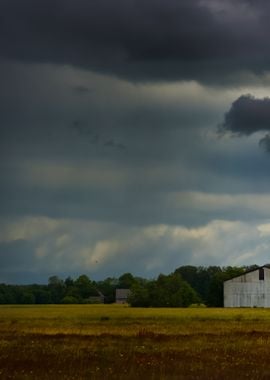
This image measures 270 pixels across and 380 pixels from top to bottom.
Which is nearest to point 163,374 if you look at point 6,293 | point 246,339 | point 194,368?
point 194,368

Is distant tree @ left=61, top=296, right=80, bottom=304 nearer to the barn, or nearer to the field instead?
the barn

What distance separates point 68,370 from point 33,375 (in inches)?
77.6

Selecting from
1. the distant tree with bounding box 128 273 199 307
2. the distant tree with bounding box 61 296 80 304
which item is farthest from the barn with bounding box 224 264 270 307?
the distant tree with bounding box 61 296 80 304

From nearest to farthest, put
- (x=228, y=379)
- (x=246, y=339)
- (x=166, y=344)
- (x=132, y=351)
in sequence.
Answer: (x=228, y=379) → (x=132, y=351) → (x=166, y=344) → (x=246, y=339)

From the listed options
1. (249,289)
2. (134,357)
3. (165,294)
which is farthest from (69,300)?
(134,357)

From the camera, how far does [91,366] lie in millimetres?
30562

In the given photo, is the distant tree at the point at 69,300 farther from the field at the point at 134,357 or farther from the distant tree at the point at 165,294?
the field at the point at 134,357

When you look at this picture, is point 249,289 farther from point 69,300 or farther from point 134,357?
point 134,357

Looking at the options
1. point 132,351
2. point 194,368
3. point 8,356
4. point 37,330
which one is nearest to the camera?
point 194,368

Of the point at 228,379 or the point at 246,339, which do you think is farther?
the point at 246,339

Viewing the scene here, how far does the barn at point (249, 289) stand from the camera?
140 metres

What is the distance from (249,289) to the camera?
469ft

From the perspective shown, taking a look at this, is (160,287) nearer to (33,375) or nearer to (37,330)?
(37,330)

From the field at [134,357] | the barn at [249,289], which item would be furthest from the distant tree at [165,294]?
the field at [134,357]
